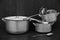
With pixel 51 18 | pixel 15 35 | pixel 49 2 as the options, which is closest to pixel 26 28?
pixel 15 35

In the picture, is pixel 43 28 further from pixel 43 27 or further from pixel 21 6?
pixel 21 6

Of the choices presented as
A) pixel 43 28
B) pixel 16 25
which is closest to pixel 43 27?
pixel 43 28

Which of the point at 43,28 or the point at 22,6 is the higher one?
the point at 22,6

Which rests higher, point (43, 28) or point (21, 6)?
point (21, 6)

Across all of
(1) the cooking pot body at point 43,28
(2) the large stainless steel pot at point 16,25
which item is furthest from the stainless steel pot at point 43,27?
(2) the large stainless steel pot at point 16,25

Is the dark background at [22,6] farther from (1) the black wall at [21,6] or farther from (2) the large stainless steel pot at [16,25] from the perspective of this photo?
(2) the large stainless steel pot at [16,25]

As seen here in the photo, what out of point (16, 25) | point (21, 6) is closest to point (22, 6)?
point (21, 6)

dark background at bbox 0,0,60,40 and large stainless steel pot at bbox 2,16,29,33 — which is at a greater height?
dark background at bbox 0,0,60,40

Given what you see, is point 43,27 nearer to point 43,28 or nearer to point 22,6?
point 43,28

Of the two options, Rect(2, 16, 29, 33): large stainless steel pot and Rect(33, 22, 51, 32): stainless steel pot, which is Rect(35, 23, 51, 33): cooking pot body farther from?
Rect(2, 16, 29, 33): large stainless steel pot

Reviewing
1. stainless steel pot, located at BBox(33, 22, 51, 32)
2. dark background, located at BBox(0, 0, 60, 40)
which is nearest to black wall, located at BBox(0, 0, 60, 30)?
dark background, located at BBox(0, 0, 60, 40)

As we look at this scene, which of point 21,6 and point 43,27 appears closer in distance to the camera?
point 43,27

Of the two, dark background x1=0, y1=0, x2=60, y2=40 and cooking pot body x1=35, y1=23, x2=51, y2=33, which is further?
dark background x1=0, y1=0, x2=60, y2=40

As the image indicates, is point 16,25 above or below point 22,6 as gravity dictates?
below
